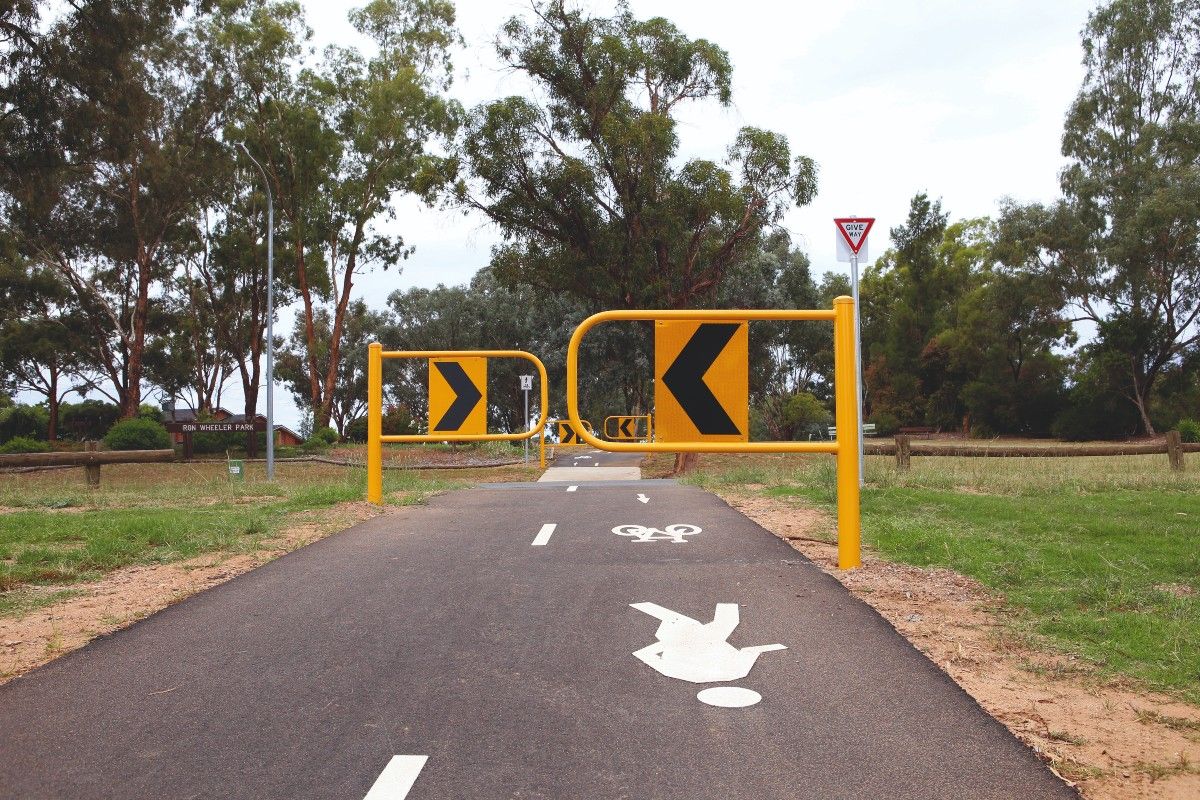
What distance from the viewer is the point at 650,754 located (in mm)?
3498

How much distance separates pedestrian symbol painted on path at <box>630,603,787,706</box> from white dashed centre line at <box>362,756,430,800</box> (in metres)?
1.33

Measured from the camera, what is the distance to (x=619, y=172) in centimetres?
2658

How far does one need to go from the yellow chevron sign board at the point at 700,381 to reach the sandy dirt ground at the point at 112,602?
362 centimetres

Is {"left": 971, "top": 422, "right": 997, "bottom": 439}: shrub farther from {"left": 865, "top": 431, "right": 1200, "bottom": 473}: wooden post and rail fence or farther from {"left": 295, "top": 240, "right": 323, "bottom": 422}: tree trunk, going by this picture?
{"left": 865, "top": 431, "right": 1200, "bottom": 473}: wooden post and rail fence

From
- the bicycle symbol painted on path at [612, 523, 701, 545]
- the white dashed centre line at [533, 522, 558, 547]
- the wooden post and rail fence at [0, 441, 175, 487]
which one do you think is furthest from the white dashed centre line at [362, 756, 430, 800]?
the wooden post and rail fence at [0, 441, 175, 487]

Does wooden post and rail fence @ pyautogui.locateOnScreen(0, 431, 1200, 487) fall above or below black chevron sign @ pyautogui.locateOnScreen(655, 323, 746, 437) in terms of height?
below

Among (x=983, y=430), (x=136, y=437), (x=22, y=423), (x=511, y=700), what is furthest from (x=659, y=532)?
(x=22, y=423)

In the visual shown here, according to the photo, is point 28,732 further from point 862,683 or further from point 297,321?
point 297,321

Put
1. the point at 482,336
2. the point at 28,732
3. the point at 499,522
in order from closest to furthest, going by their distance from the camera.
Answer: the point at 28,732 → the point at 499,522 → the point at 482,336

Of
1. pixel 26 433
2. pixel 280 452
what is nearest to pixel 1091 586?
pixel 280 452

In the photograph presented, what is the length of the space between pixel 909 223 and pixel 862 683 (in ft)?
204

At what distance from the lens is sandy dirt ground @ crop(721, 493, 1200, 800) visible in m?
3.35

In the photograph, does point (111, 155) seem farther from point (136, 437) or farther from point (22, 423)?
point (22, 423)

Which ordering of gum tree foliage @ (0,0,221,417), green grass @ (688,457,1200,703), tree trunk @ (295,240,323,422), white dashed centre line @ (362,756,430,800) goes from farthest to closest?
tree trunk @ (295,240,323,422), gum tree foliage @ (0,0,221,417), green grass @ (688,457,1200,703), white dashed centre line @ (362,756,430,800)
